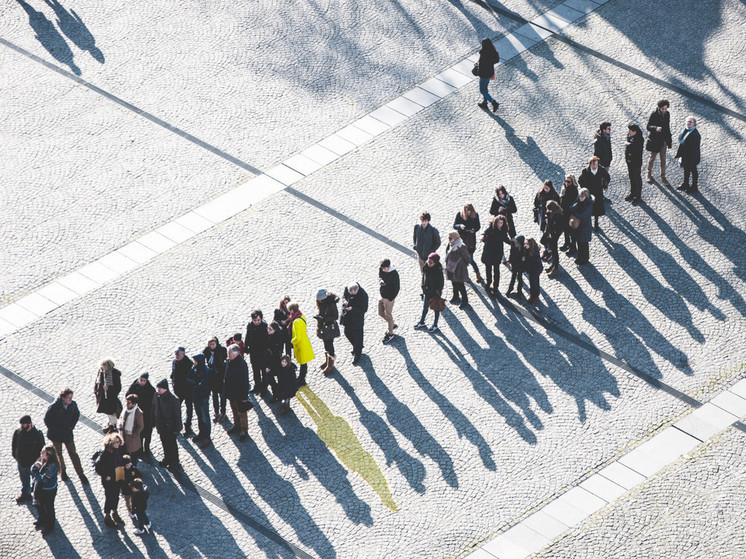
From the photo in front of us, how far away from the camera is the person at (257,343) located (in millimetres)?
14461

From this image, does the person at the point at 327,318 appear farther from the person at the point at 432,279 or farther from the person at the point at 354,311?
the person at the point at 432,279

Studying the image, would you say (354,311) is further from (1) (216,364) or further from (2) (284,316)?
(1) (216,364)

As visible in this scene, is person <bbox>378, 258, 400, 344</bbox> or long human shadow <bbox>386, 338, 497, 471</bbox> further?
person <bbox>378, 258, 400, 344</bbox>

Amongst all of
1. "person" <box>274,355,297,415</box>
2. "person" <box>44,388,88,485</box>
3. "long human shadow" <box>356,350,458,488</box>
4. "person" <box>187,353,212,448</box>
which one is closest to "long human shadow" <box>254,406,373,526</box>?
"person" <box>274,355,297,415</box>

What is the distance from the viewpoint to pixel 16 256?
1733 centimetres

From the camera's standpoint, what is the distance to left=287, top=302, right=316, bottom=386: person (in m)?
14.7

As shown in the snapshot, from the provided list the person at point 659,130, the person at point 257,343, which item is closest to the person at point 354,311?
the person at point 257,343

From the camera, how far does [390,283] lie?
15.5 m

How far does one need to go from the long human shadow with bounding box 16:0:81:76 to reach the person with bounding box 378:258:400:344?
913cm

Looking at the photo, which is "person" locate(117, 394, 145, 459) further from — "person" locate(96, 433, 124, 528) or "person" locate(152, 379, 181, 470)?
"person" locate(96, 433, 124, 528)

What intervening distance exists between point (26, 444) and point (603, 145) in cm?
1020

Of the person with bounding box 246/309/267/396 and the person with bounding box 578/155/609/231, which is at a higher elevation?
the person with bounding box 246/309/267/396

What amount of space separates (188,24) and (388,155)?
6.00 metres

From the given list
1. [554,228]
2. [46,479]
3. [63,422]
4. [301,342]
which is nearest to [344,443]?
[301,342]
